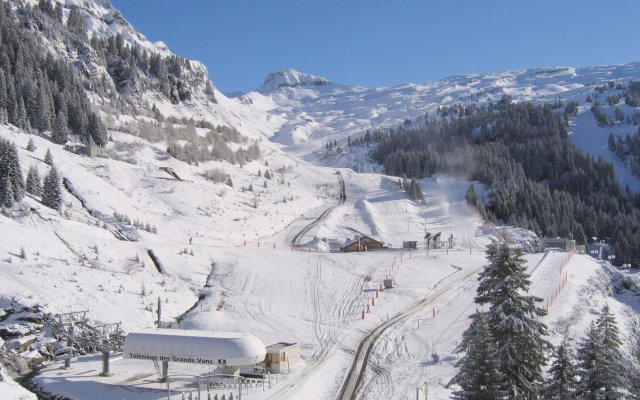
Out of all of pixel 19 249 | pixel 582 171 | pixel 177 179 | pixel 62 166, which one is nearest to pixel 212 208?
pixel 177 179

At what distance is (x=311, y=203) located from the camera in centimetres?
11919

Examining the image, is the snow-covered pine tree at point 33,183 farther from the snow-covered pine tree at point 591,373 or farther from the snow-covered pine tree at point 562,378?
the snow-covered pine tree at point 591,373

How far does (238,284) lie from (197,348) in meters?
22.5

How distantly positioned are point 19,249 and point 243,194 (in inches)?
2497

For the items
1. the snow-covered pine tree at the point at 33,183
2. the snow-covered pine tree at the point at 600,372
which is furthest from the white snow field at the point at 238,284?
the snow-covered pine tree at the point at 600,372

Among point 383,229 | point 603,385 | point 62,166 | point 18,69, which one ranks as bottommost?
point 383,229

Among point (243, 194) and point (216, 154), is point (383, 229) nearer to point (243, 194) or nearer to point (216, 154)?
point (243, 194)

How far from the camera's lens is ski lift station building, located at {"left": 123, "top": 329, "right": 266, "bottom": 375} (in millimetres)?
29797

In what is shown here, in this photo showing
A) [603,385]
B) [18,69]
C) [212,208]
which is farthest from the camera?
[18,69]

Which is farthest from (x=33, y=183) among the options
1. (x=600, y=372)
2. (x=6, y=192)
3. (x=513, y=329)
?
(x=600, y=372)

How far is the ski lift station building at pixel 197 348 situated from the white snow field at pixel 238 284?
5.59ft

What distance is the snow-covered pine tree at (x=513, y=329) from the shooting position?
2211cm

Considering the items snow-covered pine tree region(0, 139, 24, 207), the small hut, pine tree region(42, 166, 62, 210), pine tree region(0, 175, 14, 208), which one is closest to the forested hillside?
pine tree region(42, 166, 62, 210)

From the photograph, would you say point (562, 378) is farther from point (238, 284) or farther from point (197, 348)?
point (238, 284)
